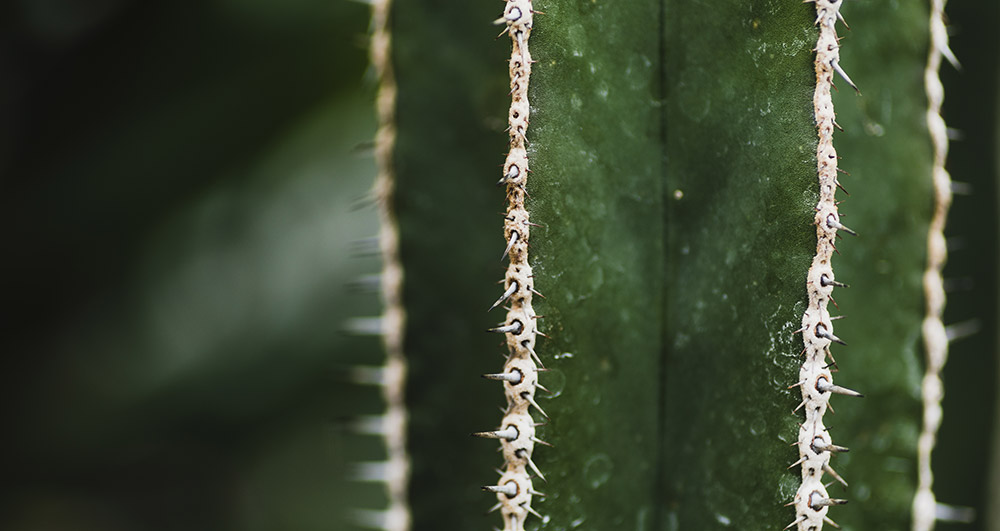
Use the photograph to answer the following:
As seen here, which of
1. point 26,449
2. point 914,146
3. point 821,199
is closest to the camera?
point 821,199

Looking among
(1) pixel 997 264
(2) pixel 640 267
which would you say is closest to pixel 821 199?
(2) pixel 640 267

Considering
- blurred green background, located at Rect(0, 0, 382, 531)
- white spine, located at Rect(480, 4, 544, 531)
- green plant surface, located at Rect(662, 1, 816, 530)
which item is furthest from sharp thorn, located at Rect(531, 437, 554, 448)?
blurred green background, located at Rect(0, 0, 382, 531)

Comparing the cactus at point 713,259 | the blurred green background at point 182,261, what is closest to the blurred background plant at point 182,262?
the blurred green background at point 182,261

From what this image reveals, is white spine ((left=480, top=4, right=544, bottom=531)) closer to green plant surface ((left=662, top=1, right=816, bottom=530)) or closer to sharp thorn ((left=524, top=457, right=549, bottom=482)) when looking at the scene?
sharp thorn ((left=524, top=457, right=549, bottom=482))

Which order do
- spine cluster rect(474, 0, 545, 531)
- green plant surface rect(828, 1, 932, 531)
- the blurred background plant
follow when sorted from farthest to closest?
the blurred background plant, green plant surface rect(828, 1, 932, 531), spine cluster rect(474, 0, 545, 531)

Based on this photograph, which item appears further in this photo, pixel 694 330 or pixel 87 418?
pixel 87 418

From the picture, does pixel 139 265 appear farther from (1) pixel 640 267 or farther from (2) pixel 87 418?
(1) pixel 640 267
